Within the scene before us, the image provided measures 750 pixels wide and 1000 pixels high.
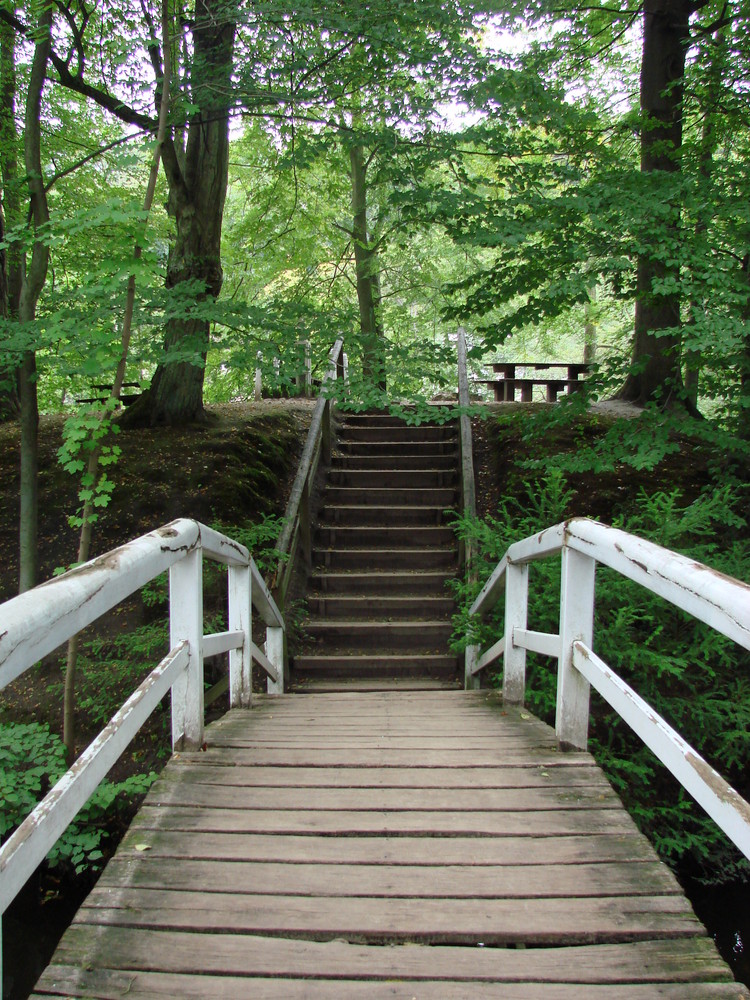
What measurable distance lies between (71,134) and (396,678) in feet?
27.1

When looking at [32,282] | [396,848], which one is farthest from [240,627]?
[32,282]

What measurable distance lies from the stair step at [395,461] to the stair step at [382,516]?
0.97 m

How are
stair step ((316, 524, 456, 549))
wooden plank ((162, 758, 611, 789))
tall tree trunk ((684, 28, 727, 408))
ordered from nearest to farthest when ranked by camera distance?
wooden plank ((162, 758, 611, 789))
tall tree trunk ((684, 28, 727, 408))
stair step ((316, 524, 456, 549))

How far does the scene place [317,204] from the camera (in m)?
13.1

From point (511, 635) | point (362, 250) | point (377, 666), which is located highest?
point (362, 250)

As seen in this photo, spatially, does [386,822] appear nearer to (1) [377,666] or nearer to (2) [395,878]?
(2) [395,878]

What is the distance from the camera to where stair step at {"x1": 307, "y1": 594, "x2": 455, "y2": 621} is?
682cm

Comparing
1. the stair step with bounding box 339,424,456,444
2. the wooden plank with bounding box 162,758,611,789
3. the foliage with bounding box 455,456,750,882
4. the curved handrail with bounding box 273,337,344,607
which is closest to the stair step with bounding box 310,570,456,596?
the curved handrail with bounding box 273,337,344,607

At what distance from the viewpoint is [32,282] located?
4414 mm

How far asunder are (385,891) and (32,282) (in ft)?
14.2

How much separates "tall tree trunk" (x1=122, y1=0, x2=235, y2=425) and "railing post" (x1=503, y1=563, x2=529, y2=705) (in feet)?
9.99

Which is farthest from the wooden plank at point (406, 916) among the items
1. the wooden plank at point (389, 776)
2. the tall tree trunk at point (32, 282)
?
the tall tree trunk at point (32, 282)

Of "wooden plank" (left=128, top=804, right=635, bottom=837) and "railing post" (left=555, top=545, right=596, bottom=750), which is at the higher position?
"railing post" (left=555, top=545, right=596, bottom=750)

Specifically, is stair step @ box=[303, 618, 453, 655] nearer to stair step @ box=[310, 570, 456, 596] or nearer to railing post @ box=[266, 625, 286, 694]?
stair step @ box=[310, 570, 456, 596]
